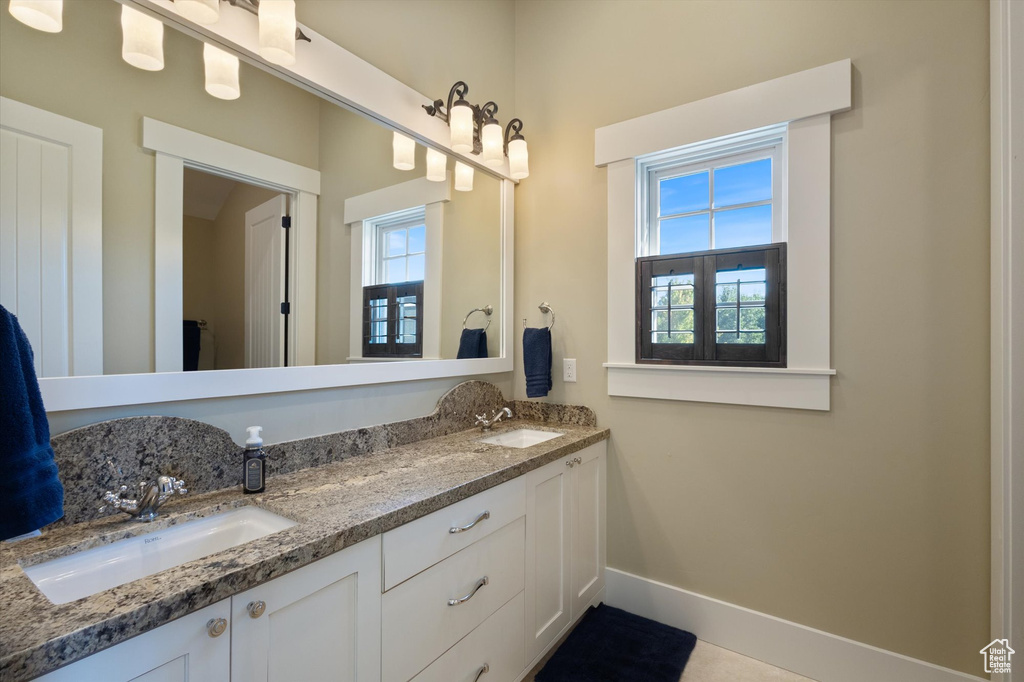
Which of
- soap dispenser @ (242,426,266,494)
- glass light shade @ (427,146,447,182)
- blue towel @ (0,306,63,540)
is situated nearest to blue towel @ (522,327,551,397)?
glass light shade @ (427,146,447,182)

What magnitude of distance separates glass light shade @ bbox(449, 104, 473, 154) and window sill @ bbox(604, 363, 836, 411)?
45.8 inches

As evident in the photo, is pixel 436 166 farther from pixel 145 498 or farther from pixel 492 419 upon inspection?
pixel 145 498

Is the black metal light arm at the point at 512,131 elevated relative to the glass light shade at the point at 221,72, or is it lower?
elevated

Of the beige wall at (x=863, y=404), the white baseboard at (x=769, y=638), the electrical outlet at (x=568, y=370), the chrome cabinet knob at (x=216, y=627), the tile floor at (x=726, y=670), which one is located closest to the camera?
the chrome cabinet knob at (x=216, y=627)

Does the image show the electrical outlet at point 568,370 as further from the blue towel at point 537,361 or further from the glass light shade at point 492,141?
the glass light shade at point 492,141

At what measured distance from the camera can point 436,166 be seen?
198 centimetres

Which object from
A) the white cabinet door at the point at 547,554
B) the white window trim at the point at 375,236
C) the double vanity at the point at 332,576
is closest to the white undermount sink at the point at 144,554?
the double vanity at the point at 332,576

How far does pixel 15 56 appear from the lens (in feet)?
3.18

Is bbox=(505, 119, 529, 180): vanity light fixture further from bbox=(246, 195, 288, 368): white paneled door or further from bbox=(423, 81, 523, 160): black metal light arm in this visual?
bbox=(246, 195, 288, 368): white paneled door

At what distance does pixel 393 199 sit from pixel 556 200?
895mm

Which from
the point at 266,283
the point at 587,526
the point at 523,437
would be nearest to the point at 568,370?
the point at 523,437

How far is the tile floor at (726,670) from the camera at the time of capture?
171 cm

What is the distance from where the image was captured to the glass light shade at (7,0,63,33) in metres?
0.97

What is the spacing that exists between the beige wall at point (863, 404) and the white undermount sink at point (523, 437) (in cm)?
31
